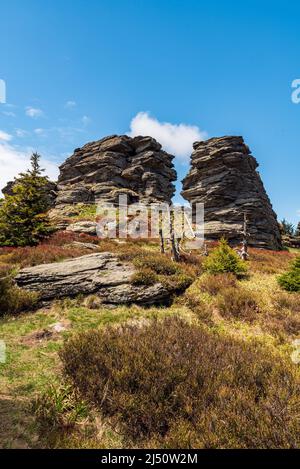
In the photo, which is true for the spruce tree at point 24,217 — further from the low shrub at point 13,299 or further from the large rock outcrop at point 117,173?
the large rock outcrop at point 117,173

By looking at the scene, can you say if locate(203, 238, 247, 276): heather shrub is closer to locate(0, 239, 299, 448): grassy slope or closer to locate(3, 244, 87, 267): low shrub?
locate(0, 239, 299, 448): grassy slope

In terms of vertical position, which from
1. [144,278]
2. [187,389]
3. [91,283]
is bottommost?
[187,389]

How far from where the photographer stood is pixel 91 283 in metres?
11.5

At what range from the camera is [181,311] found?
1038 cm

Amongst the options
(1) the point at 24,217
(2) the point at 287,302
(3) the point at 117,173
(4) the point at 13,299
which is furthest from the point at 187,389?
(3) the point at 117,173

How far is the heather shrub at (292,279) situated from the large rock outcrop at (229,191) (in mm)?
21668

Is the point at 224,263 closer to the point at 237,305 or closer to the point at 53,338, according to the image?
the point at 237,305

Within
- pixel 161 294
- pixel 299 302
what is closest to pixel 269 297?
pixel 299 302

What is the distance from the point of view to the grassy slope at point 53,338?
4.33m

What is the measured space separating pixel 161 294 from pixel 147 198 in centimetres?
3589

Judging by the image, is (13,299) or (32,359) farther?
(13,299)

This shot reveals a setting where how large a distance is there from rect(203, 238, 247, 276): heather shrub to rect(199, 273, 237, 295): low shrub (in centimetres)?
95

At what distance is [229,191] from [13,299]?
34.6m

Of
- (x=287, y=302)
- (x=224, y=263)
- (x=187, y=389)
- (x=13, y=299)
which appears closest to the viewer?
(x=187, y=389)
